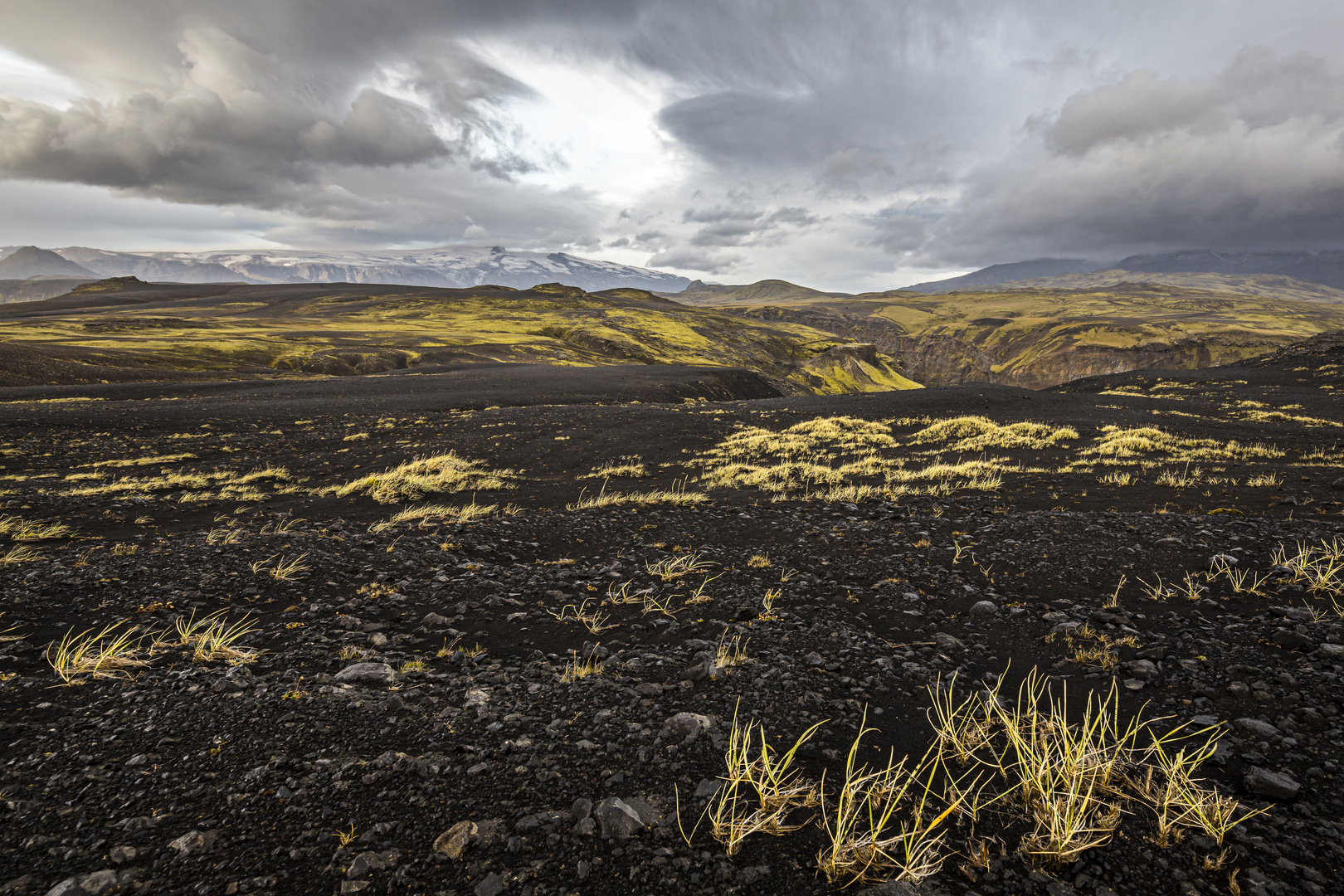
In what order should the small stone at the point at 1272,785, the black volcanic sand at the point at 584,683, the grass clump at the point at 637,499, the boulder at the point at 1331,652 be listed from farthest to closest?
the grass clump at the point at 637,499
the boulder at the point at 1331,652
the small stone at the point at 1272,785
the black volcanic sand at the point at 584,683

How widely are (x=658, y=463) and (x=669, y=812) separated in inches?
542

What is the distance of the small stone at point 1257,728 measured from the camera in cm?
353

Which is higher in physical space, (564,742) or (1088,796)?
(1088,796)

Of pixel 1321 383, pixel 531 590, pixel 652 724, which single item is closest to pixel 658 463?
pixel 531 590

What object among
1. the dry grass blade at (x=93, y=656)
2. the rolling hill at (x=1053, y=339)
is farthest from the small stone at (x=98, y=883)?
the rolling hill at (x=1053, y=339)

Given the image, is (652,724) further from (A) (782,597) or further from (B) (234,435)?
(B) (234,435)

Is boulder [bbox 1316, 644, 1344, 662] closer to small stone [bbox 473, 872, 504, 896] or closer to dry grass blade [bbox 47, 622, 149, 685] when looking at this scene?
small stone [bbox 473, 872, 504, 896]

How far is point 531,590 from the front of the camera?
672 cm

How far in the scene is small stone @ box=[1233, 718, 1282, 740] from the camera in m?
3.53

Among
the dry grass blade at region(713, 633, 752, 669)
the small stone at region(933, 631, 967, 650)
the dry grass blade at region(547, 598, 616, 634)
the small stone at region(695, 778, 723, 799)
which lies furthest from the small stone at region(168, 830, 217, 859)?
the small stone at region(933, 631, 967, 650)

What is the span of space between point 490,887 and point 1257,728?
5.02 meters

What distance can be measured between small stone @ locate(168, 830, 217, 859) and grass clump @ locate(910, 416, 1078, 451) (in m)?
19.5

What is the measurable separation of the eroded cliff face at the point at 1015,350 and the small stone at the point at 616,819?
111262mm

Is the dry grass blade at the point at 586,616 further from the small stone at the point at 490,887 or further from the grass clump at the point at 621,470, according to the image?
the grass clump at the point at 621,470
